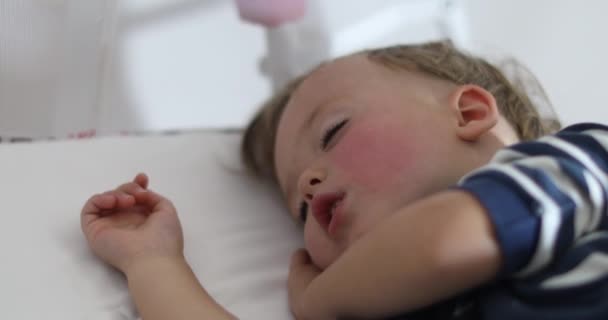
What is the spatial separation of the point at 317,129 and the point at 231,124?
2.78 ft

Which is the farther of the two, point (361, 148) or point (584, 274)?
point (361, 148)

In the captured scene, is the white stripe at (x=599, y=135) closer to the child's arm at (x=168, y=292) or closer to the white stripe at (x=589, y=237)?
the white stripe at (x=589, y=237)

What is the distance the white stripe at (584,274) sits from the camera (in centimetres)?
53

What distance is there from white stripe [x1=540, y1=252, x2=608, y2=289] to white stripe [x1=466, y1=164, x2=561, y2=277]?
0.02m

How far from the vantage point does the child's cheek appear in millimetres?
659

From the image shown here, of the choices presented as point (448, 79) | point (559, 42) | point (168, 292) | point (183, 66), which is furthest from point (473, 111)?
point (183, 66)

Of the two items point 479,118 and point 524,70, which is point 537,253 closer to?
point 479,118

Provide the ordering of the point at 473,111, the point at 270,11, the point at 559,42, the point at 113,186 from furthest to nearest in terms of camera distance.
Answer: the point at 559,42
the point at 270,11
the point at 113,186
the point at 473,111

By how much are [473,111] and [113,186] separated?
0.42m

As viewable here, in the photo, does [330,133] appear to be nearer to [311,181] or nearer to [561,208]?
[311,181]

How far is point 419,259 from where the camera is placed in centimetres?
53

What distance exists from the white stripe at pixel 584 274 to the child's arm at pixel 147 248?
0.29m

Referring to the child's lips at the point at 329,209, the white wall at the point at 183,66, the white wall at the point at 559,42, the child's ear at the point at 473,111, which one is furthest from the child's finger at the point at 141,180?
the white wall at the point at 559,42

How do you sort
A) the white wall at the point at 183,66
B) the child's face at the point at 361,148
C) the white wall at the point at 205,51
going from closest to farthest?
the child's face at the point at 361,148 < the white wall at the point at 205,51 < the white wall at the point at 183,66
